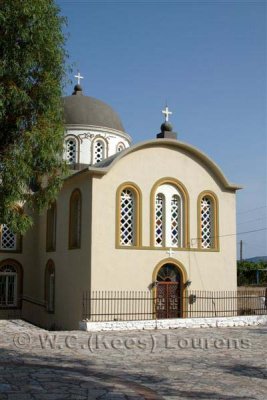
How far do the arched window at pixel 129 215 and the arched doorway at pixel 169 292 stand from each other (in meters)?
1.61

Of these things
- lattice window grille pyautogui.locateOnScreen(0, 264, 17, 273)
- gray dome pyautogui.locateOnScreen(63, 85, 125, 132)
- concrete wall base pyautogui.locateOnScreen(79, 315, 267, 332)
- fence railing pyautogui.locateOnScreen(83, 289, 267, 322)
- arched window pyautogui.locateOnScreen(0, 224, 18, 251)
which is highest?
gray dome pyautogui.locateOnScreen(63, 85, 125, 132)

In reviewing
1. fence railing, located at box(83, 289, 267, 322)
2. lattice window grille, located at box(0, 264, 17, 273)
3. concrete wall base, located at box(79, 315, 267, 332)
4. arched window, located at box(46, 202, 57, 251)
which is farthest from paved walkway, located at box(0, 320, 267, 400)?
lattice window grille, located at box(0, 264, 17, 273)

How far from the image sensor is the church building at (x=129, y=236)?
1820cm

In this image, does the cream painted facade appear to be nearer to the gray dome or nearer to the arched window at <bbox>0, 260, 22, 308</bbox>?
the arched window at <bbox>0, 260, 22, 308</bbox>

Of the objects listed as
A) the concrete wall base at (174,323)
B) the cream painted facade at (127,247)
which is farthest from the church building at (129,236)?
the concrete wall base at (174,323)

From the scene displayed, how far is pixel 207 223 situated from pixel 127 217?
11.6ft

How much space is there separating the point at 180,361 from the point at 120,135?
15507mm

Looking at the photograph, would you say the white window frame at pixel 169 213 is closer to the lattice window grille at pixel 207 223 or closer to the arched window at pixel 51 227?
the lattice window grille at pixel 207 223

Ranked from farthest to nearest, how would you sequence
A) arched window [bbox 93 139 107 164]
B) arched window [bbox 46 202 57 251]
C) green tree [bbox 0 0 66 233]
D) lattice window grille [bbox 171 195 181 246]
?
arched window [bbox 93 139 107 164]
arched window [bbox 46 202 57 251]
lattice window grille [bbox 171 195 181 246]
green tree [bbox 0 0 66 233]

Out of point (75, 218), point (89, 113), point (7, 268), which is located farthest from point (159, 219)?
point (89, 113)

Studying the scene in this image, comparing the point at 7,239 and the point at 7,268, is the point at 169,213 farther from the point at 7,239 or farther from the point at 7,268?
the point at 7,268

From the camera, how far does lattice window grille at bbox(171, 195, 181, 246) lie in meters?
19.8

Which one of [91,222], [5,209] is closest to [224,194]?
[91,222]

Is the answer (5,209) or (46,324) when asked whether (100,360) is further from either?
(46,324)
